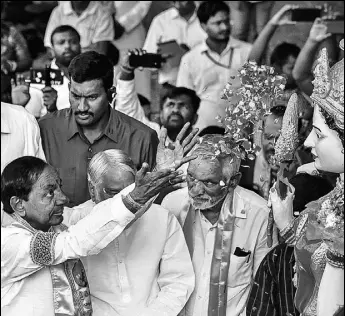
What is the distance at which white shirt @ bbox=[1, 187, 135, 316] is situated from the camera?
512 cm

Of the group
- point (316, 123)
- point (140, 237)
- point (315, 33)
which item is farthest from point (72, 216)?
point (315, 33)

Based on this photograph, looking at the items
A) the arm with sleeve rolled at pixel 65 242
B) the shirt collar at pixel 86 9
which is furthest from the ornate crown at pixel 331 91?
the shirt collar at pixel 86 9

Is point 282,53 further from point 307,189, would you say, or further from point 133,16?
point 307,189

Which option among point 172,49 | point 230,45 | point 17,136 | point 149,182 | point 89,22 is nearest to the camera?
point 149,182

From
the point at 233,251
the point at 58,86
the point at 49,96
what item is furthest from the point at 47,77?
the point at 233,251

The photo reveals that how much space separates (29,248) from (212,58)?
191 inches

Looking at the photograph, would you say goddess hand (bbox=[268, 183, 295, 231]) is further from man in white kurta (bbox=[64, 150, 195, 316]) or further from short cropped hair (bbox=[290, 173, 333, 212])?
man in white kurta (bbox=[64, 150, 195, 316])

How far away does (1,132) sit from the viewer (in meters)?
6.14

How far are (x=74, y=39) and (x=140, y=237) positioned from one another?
3418 mm

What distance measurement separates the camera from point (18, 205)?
17.3 feet

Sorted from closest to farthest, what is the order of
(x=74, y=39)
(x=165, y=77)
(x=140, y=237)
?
(x=140, y=237)
(x=74, y=39)
(x=165, y=77)

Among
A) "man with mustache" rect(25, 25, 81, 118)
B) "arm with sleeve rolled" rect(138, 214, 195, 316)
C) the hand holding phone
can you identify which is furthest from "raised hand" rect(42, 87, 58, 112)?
"arm with sleeve rolled" rect(138, 214, 195, 316)

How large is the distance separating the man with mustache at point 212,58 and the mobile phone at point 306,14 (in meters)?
0.52

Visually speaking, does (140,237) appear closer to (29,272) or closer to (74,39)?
(29,272)
